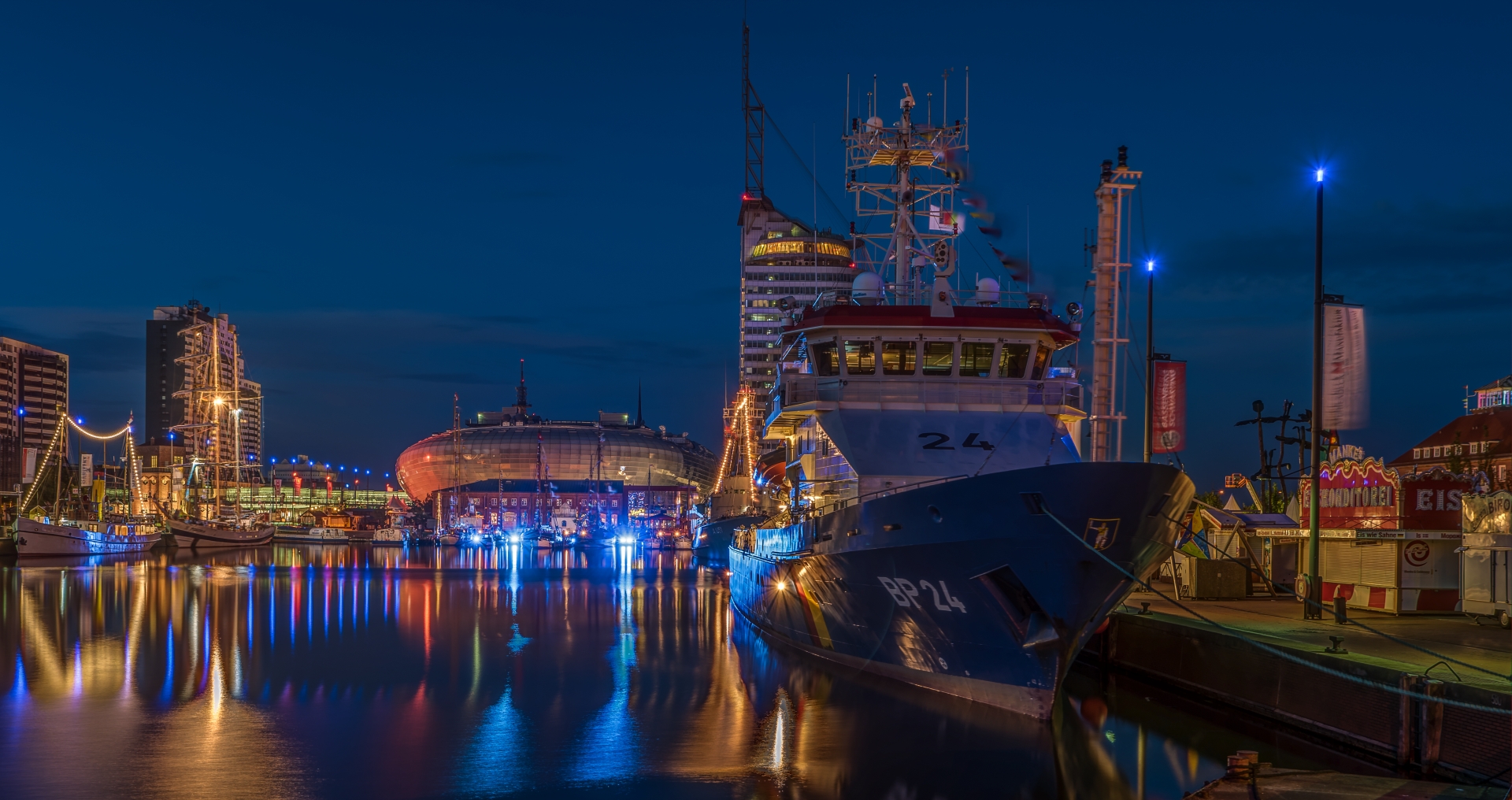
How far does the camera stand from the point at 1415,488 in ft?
83.4

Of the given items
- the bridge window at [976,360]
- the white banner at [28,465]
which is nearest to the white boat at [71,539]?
the white banner at [28,465]

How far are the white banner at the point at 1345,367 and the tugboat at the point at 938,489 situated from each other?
5.11 m

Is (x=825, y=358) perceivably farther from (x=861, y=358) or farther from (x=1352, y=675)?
(x=1352, y=675)

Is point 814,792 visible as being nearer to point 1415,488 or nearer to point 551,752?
point 551,752

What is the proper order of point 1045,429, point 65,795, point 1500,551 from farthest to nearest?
point 1045,429
point 1500,551
point 65,795

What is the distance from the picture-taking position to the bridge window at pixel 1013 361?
82.5ft

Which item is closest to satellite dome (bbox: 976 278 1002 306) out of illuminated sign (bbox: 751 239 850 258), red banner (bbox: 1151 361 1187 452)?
red banner (bbox: 1151 361 1187 452)

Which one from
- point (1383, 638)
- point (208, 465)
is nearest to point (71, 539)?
point (208, 465)

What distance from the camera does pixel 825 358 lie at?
25875mm

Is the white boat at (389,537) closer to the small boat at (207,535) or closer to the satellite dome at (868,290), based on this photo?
the small boat at (207,535)

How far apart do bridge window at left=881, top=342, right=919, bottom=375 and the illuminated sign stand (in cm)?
13183

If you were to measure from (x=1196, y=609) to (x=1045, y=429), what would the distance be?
6747 mm

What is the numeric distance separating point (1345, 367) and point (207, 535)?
108 meters

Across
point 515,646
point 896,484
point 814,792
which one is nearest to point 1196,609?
point 896,484
